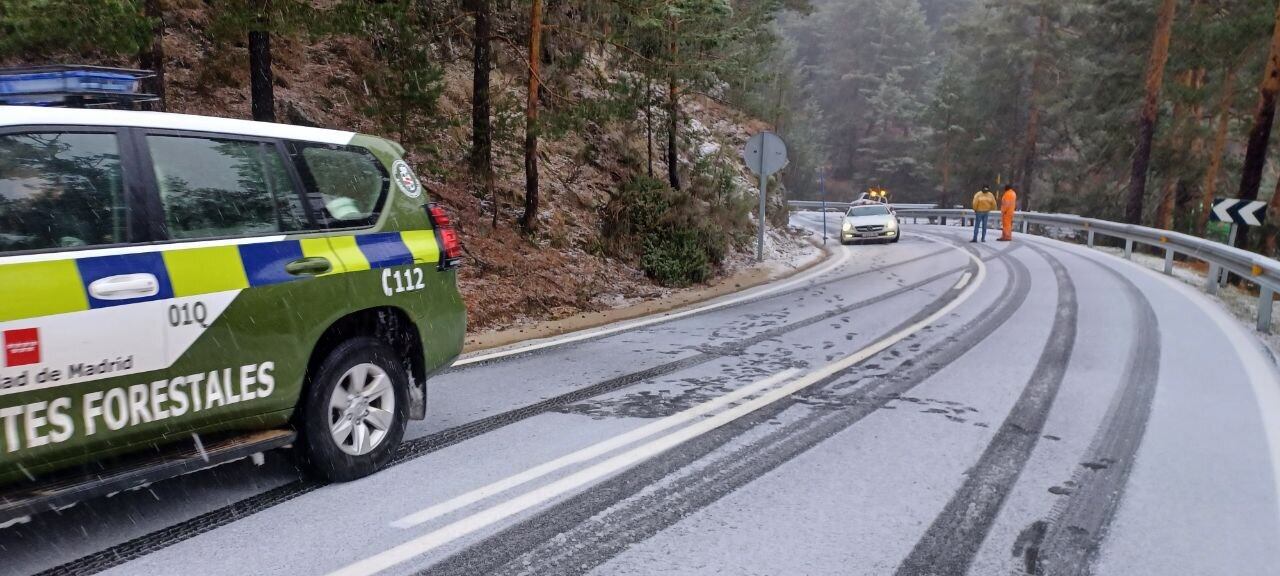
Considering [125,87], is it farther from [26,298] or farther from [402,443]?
[402,443]

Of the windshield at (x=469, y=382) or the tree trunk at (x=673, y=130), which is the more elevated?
the tree trunk at (x=673, y=130)

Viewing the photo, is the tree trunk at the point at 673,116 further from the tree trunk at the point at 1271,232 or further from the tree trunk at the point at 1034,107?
the tree trunk at the point at 1034,107

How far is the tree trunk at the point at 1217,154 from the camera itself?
2784 cm

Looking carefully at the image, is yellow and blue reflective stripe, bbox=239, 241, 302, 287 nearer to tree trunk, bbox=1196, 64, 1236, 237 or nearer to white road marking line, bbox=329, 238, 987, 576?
white road marking line, bbox=329, 238, 987, 576

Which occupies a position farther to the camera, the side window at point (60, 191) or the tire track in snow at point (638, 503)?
the tire track in snow at point (638, 503)

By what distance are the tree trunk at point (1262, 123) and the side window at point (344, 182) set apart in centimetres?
2450

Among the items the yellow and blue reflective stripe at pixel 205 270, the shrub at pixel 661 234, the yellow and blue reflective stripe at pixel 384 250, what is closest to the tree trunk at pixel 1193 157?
the shrub at pixel 661 234

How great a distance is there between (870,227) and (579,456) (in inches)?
840

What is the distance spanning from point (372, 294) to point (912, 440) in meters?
3.50

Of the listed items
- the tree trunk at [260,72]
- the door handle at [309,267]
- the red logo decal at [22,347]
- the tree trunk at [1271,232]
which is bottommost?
the tree trunk at [1271,232]

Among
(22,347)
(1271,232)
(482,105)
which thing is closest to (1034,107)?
(1271,232)

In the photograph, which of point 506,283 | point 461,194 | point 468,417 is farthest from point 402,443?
point 461,194

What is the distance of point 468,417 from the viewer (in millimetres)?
5566

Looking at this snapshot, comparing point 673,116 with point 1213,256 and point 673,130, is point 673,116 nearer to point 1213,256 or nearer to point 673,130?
point 673,130
